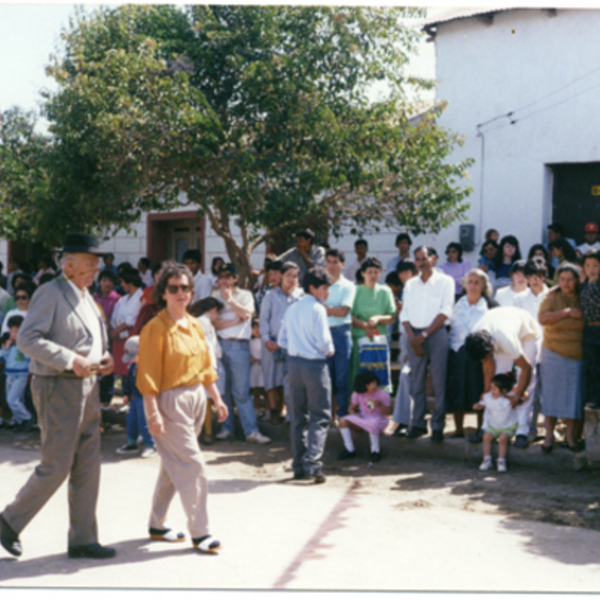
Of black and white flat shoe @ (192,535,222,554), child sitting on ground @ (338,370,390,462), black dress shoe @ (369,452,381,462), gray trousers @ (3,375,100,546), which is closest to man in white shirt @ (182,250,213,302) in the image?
child sitting on ground @ (338,370,390,462)

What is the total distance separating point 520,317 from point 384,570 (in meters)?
3.55

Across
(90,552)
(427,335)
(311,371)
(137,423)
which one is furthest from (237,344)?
(90,552)

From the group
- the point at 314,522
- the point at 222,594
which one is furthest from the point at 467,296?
the point at 222,594

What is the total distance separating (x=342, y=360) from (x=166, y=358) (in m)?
3.56

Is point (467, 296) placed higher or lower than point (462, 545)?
higher

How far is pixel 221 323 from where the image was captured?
9.27m

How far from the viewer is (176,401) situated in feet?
18.1

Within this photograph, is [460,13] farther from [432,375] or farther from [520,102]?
[432,375]

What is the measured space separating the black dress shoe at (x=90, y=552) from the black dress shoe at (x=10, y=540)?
1.09 ft

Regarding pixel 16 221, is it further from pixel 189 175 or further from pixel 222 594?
pixel 222 594

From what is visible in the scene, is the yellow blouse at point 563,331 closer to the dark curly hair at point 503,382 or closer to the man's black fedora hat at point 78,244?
the dark curly hair at point 503,382

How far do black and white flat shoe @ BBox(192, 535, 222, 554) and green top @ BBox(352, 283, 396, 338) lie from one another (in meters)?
3.91

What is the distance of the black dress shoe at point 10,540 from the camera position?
536 centimetres

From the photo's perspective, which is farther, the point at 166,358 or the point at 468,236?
the point at 468,236
